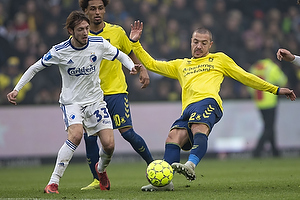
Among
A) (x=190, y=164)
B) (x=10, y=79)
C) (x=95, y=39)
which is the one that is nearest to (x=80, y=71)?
(x=95, y=39)

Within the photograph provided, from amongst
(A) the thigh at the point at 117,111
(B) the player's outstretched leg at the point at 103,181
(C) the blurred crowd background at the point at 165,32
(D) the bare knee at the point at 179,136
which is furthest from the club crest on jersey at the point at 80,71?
(C) the blurred crowd background at the point at 165,32

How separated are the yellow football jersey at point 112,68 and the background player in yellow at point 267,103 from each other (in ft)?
23.3

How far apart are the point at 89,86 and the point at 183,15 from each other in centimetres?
956

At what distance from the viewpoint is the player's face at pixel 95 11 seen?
6875mm

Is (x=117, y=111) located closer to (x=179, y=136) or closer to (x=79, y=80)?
(x=79, y=80)

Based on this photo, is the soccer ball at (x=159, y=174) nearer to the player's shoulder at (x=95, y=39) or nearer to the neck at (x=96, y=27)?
the player's shoulder at (x=95, y=39)

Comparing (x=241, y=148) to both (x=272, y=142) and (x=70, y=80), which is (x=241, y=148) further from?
(x=70, y=80)

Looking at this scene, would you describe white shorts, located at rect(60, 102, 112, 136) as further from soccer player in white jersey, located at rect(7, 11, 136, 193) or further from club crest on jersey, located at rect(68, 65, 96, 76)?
club crest on jersey, located at rect(68, 65, 96, 76)

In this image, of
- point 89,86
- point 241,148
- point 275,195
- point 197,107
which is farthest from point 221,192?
point 241,148

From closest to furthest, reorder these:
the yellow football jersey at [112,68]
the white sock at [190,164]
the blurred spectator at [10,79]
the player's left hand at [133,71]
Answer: the white sock at [190,164] → the player's left hand at [133,71] → the yellow football jersey at [112,68] → the blurred spectator at [10,79]

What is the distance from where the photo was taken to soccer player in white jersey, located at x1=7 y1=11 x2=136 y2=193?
20.3 ft

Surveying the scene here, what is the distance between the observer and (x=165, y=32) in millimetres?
15234

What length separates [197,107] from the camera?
6.43 metres

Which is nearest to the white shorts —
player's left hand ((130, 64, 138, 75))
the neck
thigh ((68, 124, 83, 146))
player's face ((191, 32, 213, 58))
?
thigh ((68, 124, 83, 146))
